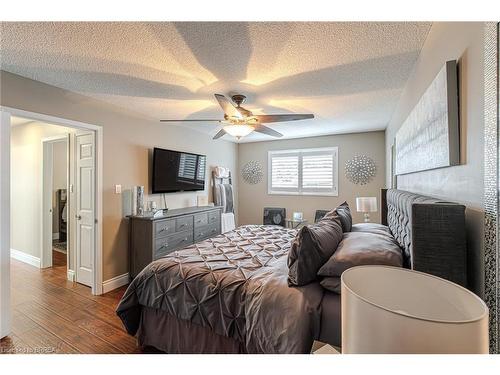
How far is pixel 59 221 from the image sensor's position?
5719 mm

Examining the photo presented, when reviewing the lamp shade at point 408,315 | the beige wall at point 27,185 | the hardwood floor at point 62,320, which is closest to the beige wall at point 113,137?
the hardwood floor at point 62,320

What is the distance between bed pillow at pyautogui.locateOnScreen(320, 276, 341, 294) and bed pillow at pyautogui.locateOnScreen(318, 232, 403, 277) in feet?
0.09

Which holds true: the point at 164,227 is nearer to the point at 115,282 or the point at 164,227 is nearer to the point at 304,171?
the point at 115,282

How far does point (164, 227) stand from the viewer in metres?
3.35

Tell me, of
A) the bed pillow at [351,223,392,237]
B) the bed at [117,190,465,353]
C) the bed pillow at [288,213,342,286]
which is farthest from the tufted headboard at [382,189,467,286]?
the bed pillow at [351,223,392,237]

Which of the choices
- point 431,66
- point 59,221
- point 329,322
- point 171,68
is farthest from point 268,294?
point 59,221

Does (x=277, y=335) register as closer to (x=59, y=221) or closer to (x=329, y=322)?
(x=329, y=322)

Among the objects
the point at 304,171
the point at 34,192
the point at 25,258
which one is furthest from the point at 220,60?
the point at 25,258

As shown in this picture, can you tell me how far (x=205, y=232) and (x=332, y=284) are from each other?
3073 mm

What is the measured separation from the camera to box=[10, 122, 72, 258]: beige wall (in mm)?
4141

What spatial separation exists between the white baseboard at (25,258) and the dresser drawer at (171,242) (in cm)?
255

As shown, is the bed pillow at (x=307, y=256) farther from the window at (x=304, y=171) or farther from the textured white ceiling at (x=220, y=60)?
the window at (x=304, y=171)

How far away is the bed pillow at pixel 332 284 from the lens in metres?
1.44

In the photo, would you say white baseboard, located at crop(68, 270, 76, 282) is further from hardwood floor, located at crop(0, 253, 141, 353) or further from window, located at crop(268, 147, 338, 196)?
window, located at crop(268, 147, 338, 196)
